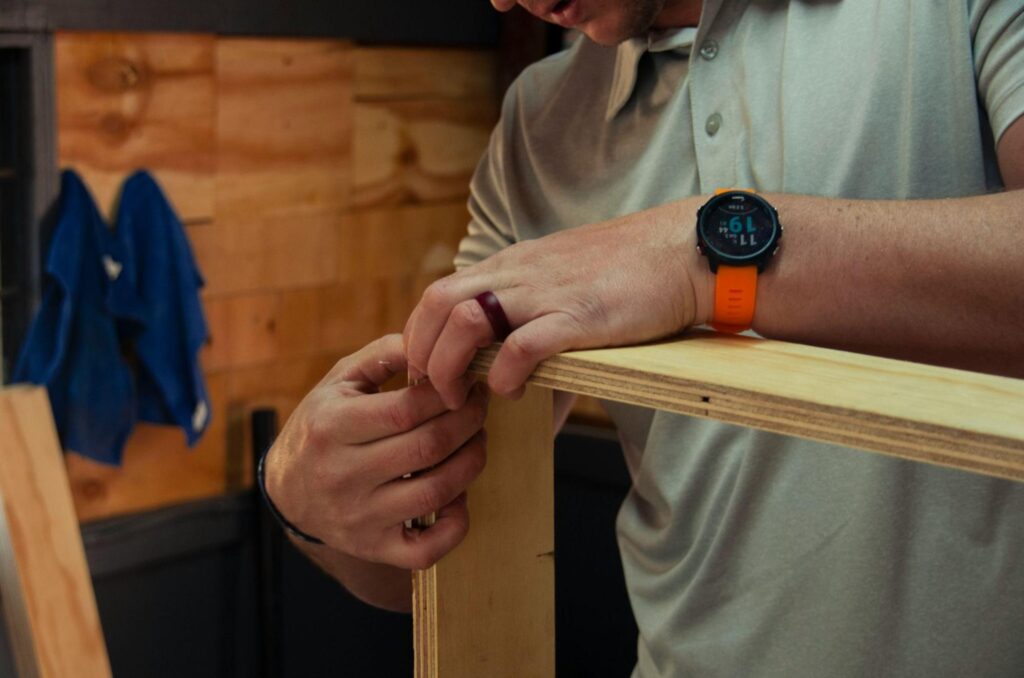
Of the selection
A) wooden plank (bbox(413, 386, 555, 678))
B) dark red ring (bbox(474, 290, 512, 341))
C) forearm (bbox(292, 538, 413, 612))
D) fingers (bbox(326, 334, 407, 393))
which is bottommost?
forearm (bbox(292, 538, 413, 612))

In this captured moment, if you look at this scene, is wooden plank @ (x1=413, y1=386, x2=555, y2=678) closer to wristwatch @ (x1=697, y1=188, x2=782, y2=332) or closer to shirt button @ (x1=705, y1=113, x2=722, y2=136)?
wristwatch @ (x1=697, y1=188, x2=782, y2=332)

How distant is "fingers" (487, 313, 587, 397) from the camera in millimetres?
782

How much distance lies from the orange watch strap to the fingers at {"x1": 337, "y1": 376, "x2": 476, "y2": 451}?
18cm

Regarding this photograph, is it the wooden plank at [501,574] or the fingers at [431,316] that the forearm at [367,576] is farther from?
the fingers at [431,316]

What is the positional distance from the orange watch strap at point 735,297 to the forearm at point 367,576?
0.47 metres

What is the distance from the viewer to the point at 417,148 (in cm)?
297

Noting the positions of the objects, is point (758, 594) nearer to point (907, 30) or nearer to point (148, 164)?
point (907, 30)

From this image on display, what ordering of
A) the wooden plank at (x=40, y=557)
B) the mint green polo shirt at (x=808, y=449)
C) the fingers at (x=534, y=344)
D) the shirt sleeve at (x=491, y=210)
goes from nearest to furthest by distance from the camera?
the fingers at (x=534, y=344), the mint green polo shirt at (x=808, y=449), the shirt sleeve at (x=491, y=210), the wooden plank at (x=40, y=557)

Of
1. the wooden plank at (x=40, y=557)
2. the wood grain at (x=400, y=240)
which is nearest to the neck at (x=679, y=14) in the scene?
the wooden plank at (x=40, y=557)

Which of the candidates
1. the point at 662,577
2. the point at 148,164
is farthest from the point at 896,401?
the point at 148,164

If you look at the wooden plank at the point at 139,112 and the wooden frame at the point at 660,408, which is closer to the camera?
the wooden frame at the point at 660,408

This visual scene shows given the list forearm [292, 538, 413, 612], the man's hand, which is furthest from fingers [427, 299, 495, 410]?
forearm [292, 538, 413, 612]

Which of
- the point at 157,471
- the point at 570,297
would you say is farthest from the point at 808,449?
the point at 157,471

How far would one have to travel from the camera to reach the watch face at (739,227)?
804 millimetres
